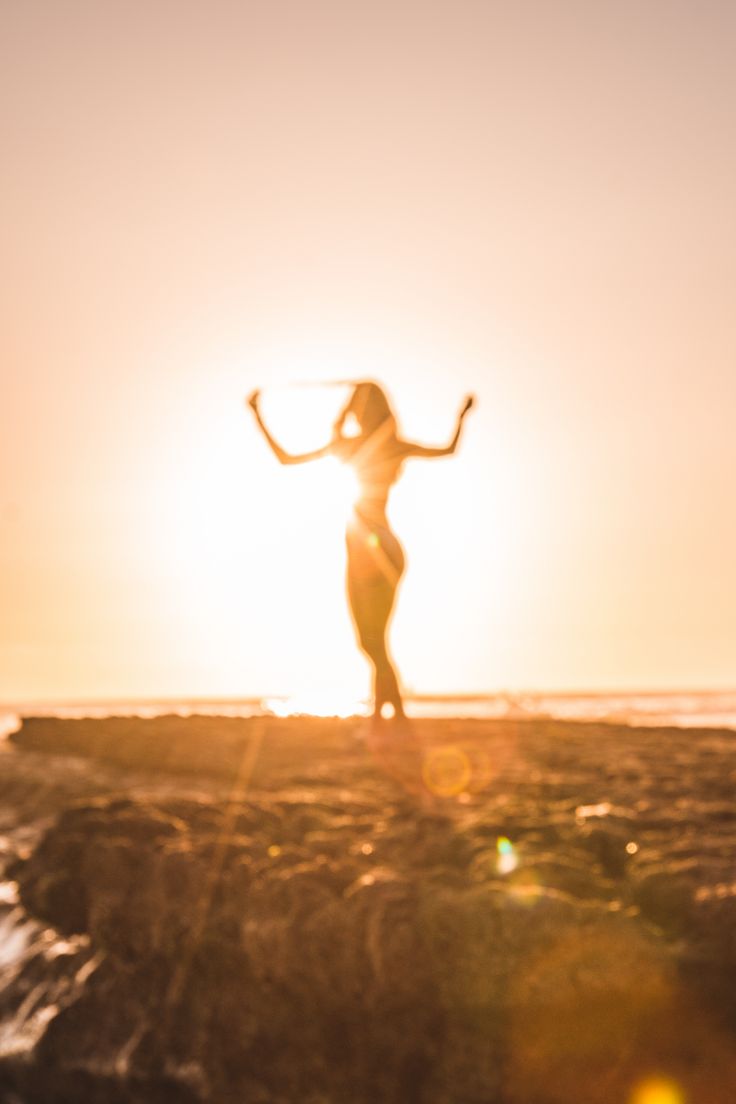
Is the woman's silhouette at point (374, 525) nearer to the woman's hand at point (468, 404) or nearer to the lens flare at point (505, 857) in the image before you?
the woman's hand at point (468, 404)

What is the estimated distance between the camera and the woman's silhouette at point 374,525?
7836 millimetres

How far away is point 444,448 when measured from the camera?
782cm

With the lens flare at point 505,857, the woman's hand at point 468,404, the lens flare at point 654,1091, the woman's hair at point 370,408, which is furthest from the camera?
the woman's hair at point 370,408

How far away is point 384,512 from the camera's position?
26.3ft

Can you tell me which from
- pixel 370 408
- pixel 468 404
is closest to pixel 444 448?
pixel 468 404

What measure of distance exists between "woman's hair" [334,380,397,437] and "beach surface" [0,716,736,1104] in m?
3.53

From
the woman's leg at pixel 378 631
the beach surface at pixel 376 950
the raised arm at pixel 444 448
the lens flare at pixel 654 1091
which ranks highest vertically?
the raised arm at pixel 444 448

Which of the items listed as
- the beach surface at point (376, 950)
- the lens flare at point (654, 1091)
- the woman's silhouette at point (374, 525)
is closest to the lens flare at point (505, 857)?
the beach surface at point (376, 950)

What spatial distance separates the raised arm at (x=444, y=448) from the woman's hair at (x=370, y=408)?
0.23 metres

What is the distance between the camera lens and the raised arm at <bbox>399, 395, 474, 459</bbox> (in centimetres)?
766

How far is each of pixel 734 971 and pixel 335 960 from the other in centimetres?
155

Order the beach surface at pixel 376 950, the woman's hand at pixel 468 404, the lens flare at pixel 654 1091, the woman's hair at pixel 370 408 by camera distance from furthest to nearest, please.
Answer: the woman's hair at pixel 370 408 < the woman's hand at pixel 468 404 < the beach surface at pixel 376 950 < the lens flare at pixel 654 1091

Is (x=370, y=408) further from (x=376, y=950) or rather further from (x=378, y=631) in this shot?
(x=376, y=950)

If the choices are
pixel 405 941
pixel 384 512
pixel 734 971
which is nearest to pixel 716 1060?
pixel 734 971
